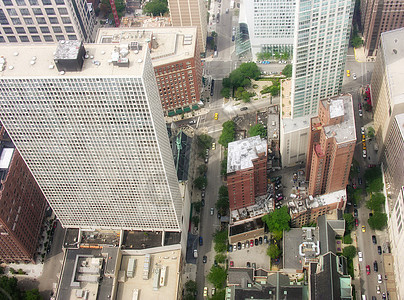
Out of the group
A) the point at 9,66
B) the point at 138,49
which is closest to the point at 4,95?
the point at 9,66

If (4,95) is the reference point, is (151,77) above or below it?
above

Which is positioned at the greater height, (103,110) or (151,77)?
(151,77)

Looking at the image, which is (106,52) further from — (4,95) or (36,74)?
(4,95)

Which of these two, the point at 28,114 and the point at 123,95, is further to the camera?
the point at 28,114

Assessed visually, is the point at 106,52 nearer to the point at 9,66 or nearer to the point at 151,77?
the point at 151,77

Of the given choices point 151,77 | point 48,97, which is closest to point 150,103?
point 151,77

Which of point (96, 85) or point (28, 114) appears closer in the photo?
point (96, 85)
